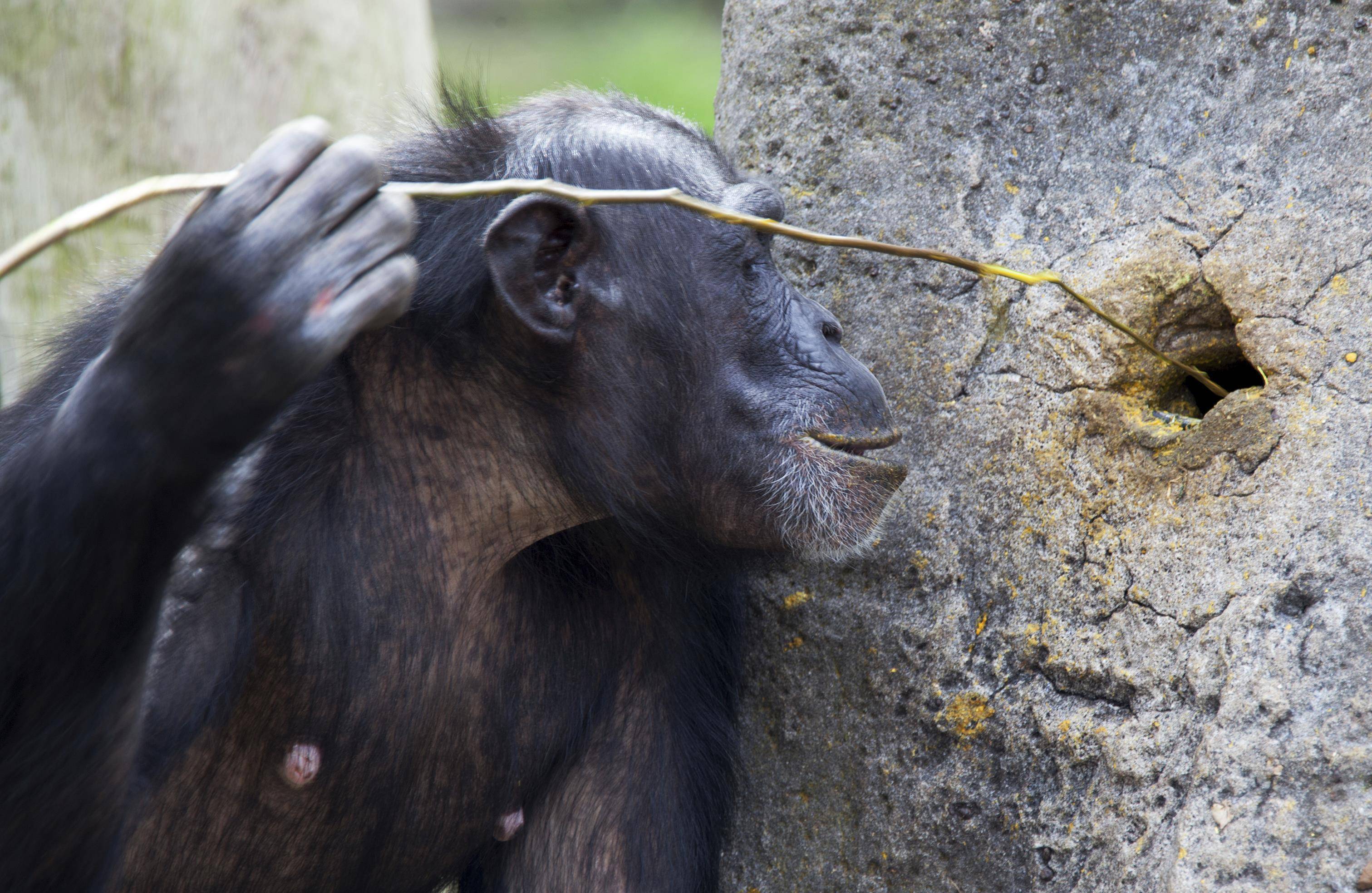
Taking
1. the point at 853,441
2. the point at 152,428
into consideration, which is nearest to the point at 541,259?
the point at 853,441

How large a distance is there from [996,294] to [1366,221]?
0.67 m

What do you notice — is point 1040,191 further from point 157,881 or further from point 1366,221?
point 157,881

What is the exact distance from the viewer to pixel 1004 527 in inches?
90.3

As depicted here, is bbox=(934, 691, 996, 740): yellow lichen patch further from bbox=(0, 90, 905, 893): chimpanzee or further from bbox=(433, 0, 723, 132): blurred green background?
bbox=(433, 0, 723, 132): blurred green background

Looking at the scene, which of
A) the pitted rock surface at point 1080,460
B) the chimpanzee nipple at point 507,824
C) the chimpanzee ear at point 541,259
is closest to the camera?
the pitted rock surface at point 1080,460

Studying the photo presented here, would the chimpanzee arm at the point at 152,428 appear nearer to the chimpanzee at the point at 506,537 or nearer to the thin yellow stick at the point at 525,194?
the thin yellow stick at the point at 525,194

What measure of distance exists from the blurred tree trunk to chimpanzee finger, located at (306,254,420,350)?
12.8 feet

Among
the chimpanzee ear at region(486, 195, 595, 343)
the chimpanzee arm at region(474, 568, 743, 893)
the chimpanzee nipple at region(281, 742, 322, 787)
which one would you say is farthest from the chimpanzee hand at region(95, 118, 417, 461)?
the chimpanzee arm at region(474, 568, 743, 893)

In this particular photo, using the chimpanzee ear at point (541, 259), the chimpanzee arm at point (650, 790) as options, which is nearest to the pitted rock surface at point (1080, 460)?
the chimpanzee arm at point (650, 790)

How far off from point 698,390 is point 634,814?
0.92 meters

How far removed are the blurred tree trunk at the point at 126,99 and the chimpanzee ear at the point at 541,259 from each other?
3.43 meters

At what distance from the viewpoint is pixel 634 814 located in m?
2.44

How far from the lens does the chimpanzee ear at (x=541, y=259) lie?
2.04 metres

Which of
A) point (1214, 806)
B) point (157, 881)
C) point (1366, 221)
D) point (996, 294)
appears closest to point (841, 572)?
point (996, 294)
